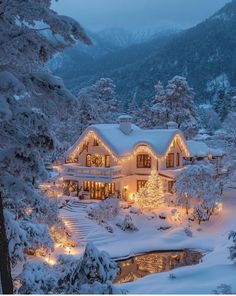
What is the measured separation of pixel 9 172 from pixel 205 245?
989 inches

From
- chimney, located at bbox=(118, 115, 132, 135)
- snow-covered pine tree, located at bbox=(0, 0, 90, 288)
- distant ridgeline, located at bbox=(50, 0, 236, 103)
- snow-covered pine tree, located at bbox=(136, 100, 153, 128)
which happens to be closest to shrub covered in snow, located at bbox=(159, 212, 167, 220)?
chimney, located at bbox=(118, 115, 132, 135)

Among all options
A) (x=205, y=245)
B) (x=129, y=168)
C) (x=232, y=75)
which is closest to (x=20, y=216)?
(x=205, y=245)

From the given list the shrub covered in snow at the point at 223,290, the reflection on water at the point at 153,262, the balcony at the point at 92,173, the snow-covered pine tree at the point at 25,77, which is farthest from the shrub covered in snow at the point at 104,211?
the snow-covered pine tree at the point at 25,77

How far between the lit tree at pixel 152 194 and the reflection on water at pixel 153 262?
21.3 feet

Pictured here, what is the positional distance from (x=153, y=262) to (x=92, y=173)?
14.7m

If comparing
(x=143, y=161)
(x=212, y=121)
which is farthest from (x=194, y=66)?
(x=143, y=161)

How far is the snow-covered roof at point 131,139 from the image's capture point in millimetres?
42656

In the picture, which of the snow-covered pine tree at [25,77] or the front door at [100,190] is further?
the front door at [100,190]

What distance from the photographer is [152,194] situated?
125 feet

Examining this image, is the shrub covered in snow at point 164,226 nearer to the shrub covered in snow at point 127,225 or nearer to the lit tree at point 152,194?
the shrub covered in snow at point 127,225

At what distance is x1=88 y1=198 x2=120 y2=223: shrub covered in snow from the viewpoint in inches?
1423

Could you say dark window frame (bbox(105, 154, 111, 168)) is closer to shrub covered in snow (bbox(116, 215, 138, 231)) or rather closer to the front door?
the front door

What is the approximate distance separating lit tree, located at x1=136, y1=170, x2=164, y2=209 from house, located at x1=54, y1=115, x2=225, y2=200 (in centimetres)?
317

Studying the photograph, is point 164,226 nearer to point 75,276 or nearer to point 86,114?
point 86,114
